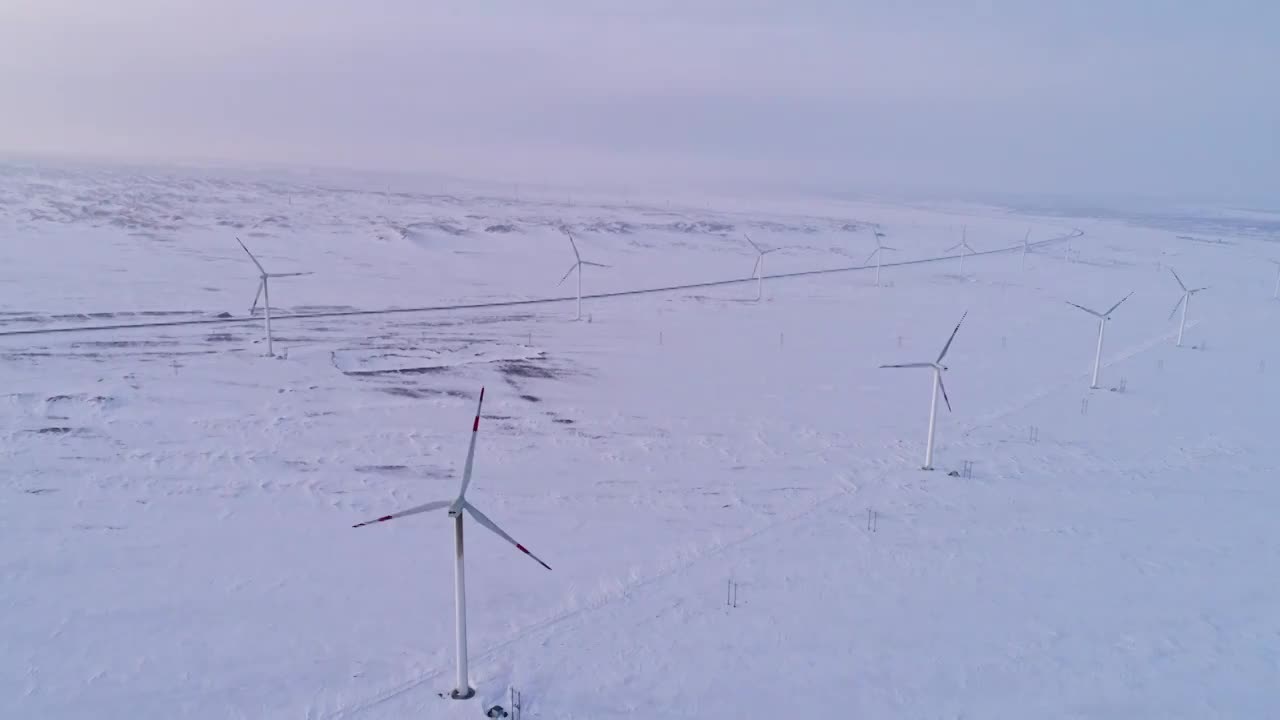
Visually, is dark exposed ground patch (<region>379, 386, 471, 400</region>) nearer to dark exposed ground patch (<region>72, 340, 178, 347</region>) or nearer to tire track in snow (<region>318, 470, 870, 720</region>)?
dark exposed ground patch (<region>72, 340, 178, 347</region>)

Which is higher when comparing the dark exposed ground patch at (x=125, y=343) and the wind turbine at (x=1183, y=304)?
the wind turbine at (x=1183, y=304)

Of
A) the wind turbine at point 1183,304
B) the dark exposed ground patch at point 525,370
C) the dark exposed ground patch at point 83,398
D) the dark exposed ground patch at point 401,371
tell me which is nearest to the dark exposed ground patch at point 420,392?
the dark exposed ground patch at point 401,371

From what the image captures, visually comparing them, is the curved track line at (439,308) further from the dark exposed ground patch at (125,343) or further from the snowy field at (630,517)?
the dark exposed ground patch at (125,343)

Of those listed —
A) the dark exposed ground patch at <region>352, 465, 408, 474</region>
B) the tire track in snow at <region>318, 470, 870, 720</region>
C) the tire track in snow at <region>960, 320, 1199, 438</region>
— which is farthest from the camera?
the tire track in snow at <region>960, 320, 1199, 438</region>

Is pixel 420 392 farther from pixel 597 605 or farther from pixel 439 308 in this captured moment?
pixel 439 308

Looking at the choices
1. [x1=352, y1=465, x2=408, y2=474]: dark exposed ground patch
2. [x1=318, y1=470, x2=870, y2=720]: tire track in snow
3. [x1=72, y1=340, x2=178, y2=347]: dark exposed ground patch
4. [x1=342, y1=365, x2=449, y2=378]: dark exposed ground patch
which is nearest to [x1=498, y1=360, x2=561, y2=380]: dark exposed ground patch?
[x1=342, y1=365, x2=449, y2=378]: dark exposed ground patch

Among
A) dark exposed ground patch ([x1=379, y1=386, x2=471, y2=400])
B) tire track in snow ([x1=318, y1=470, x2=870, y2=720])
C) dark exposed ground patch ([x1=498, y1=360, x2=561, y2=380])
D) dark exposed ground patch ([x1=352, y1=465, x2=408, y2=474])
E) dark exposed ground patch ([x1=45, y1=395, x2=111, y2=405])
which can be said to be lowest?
tire track in snow ([x1=318, y1=470, x2=870, y2=720])

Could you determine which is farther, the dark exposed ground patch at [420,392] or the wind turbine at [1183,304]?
the wind turbine at [1183,304]

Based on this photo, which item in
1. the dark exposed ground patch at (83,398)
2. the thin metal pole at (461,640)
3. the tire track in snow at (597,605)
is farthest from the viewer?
the dark exposed ground patch at (83,398)

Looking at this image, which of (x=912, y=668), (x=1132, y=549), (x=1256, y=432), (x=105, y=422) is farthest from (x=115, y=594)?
(x=1256, y=432)
